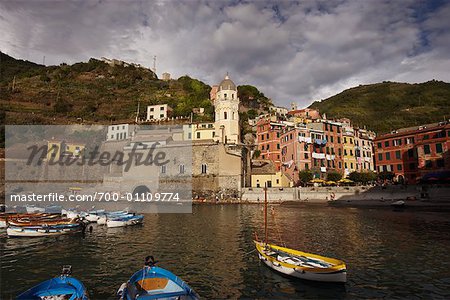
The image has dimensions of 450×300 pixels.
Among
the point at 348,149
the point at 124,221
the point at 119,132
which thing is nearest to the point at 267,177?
the point at 348,149

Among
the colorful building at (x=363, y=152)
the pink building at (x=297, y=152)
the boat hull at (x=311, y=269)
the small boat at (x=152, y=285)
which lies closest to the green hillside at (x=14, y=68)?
the pink building at (x=297, y=152)

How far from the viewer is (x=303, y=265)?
519 inches

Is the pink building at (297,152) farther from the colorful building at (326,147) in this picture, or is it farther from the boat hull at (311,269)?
the boat hull at (311,269)

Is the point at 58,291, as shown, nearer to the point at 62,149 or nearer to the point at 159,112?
the point at 62,149

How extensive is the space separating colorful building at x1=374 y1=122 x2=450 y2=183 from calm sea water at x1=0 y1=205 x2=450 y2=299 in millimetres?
24840

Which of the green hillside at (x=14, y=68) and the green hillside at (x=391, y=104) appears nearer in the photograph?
the green hillside at (x=391, y=104)

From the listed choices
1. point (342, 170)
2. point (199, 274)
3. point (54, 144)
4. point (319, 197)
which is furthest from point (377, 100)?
point (199, 274)

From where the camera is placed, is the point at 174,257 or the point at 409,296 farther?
the point at 174,257

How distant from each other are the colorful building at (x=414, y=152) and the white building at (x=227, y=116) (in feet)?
106

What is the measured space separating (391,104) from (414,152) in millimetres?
92387

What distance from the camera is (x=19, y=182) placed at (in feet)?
204

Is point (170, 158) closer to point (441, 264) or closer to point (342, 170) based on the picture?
point (342, 170)

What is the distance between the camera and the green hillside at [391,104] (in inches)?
3957

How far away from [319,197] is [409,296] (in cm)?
3910
